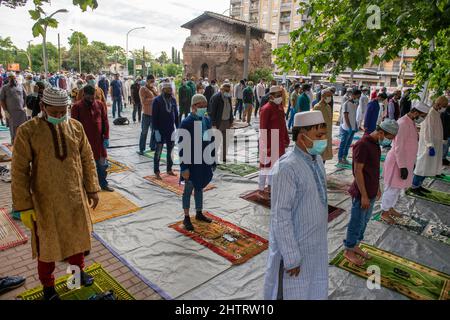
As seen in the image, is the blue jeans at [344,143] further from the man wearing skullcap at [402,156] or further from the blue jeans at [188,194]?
the blue jeans at [188,194]

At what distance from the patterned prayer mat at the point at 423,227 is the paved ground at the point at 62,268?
394cm

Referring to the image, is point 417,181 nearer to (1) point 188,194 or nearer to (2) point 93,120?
(1) point 188,194

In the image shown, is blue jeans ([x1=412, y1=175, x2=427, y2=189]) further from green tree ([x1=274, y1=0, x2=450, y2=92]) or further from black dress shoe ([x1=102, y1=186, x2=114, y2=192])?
black dress shoe ([x1=102, y1=186, x2=114, y2=192])

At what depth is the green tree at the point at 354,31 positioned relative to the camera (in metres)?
3.18

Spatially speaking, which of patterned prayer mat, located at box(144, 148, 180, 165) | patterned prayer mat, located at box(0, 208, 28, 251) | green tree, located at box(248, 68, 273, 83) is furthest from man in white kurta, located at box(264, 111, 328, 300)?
green tree, located at box(248, 68, 273, 83)

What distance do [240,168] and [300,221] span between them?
5376mm

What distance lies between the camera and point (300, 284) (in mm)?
2361

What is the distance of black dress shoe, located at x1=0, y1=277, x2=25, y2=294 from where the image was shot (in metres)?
3.12

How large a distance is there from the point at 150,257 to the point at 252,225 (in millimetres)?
1671

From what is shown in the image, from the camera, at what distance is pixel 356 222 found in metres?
3.78

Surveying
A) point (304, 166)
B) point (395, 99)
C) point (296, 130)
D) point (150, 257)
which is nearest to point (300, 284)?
point (304, 166)

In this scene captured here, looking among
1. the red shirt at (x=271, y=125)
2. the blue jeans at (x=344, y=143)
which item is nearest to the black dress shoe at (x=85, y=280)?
the red shirt at (x=271, y=125)

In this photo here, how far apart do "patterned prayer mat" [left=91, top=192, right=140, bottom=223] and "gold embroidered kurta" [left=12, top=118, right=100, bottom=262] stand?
77.0 inches
